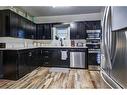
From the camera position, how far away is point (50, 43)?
6336 mm

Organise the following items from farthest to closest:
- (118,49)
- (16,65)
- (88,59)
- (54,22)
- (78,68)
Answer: (54,22)
(88,59)
(78,68)
(16,65)
(118,49)

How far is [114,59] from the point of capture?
38.5 inches

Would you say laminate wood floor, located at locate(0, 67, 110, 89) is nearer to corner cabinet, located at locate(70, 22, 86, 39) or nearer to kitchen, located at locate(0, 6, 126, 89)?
kitchen, located at locate(0, 6, 126, 89)

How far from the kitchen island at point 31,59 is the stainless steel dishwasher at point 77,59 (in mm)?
88

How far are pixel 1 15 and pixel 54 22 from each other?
8.72ft

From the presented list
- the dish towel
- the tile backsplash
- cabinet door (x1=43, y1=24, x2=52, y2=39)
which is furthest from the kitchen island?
cabinet door (x1=43, y1=24, x2=52, y2=39)

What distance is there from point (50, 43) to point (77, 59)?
1683 millimetres

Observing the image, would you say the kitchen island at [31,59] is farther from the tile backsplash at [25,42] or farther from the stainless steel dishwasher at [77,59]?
the tile backsplash at [25,42]

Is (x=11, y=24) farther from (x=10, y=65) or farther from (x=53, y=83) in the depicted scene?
(x=53, y=83)

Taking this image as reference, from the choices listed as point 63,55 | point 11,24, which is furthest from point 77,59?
point 11,24
